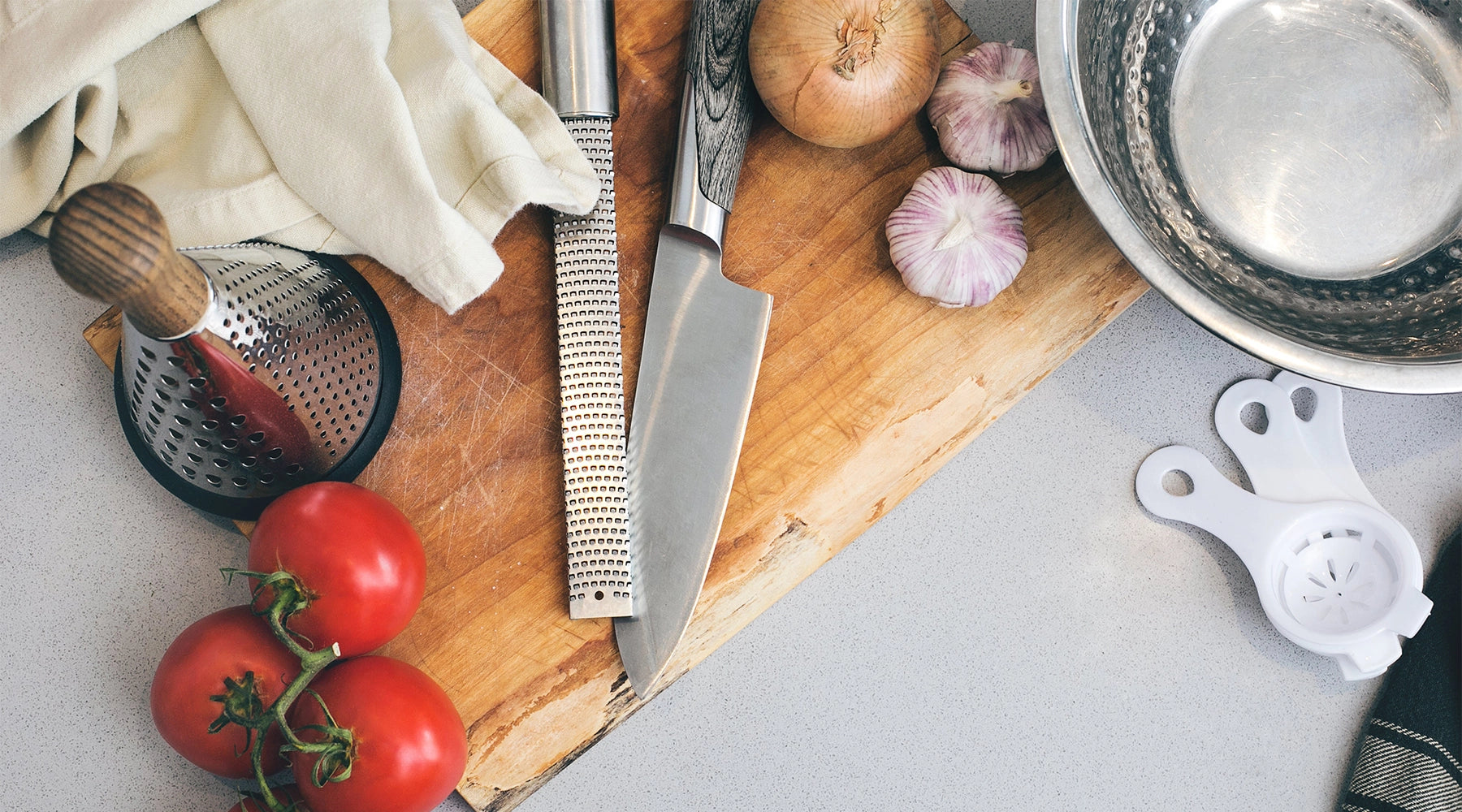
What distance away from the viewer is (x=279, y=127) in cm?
70

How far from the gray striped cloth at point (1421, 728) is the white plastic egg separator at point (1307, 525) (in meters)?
0.05

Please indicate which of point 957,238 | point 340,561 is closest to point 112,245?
point 340,561

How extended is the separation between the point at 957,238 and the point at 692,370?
24 centimetres

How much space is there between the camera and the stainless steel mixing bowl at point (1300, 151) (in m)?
0.77

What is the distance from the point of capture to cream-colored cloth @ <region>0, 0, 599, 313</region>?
0.68 meters

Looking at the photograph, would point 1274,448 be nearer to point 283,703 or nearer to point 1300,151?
point 1300,151

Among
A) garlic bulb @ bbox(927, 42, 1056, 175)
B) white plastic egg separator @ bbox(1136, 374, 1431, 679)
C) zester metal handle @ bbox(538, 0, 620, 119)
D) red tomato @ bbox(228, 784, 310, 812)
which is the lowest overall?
white plastic egg separator @ bbox(1136, 374, 1431, 679)

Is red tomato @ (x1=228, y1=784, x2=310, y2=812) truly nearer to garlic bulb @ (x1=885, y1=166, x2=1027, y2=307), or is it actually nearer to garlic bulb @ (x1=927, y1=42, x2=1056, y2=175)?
garlic bulb @ (x1=885, y1=166, x2=1027, y2=307)

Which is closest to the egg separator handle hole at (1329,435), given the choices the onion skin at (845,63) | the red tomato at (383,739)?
the onion skin at (845,63)

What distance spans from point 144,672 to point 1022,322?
0.80m

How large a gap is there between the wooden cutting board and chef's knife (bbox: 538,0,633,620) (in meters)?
0.03

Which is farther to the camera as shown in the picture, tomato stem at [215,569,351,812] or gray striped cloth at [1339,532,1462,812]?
gray striped cloth at [1339,532,1462,812]

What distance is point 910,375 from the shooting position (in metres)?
0.79

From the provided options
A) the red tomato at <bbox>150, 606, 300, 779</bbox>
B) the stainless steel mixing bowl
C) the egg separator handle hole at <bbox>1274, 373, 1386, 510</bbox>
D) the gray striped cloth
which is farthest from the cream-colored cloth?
the gray striped cloth
